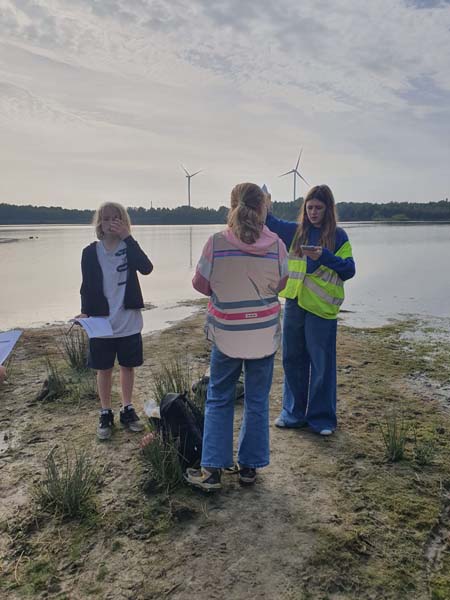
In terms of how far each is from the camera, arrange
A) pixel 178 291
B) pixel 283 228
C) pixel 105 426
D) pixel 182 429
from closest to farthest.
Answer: pixel 182 429 < pixel 105 426 < pixel 283 228 < pixel 178 291

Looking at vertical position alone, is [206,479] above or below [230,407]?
below

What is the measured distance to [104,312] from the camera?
3717 millimetres

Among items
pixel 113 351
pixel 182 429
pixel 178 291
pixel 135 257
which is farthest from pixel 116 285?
pixel 178 291

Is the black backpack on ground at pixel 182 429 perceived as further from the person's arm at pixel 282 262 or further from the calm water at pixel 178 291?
the calm water at pixel 178 291

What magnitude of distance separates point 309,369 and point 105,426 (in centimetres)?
185

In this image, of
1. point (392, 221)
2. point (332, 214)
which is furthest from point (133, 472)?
point (392, 221)

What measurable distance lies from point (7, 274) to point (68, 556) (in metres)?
18.3

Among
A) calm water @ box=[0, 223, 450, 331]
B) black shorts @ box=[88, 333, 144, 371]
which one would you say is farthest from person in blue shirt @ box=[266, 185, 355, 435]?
calm water @ box=[0, 223, 450, 331]

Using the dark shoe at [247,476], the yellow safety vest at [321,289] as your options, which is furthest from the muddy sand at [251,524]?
the yellow safety vest at [321,289]

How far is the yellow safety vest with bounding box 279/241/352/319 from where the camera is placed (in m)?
3.79

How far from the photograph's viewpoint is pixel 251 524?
2.63m

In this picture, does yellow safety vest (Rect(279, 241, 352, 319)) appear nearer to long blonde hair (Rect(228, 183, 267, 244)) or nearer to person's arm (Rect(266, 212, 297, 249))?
person's arm (Rect(266, 212, 297, 249))

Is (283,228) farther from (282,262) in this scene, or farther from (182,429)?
(182,429)

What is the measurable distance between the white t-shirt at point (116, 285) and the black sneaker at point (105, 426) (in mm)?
724
